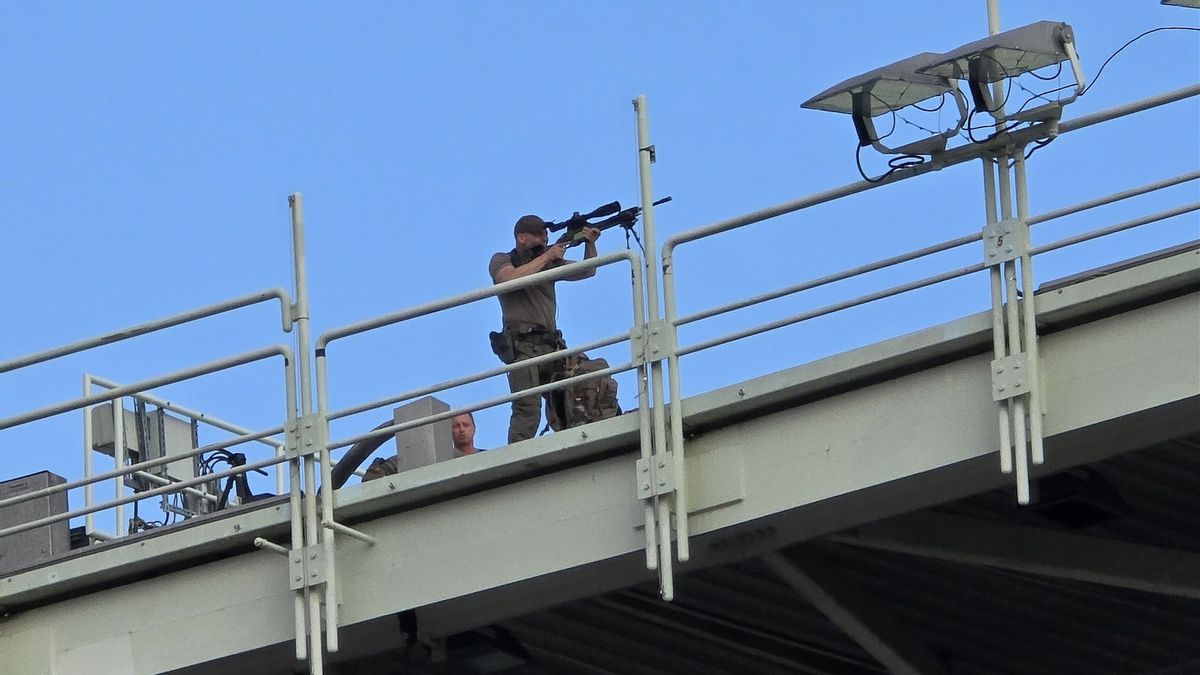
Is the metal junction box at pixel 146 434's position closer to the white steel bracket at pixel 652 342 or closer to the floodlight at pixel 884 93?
the white steel bracket at pixel 652 342

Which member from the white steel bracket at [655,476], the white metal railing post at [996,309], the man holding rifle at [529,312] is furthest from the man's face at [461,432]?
the white metal railing post at [996,309]

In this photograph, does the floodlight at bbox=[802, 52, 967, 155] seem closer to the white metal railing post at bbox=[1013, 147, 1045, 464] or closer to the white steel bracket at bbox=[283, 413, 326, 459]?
the white metal railing post at bbox=[1013, 147, 1045, 464]

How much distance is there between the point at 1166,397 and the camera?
486 inches

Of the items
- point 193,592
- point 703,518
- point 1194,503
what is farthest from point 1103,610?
point 193,592

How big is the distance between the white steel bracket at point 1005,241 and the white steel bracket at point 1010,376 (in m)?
0.53

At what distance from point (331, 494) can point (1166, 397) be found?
5.05 m

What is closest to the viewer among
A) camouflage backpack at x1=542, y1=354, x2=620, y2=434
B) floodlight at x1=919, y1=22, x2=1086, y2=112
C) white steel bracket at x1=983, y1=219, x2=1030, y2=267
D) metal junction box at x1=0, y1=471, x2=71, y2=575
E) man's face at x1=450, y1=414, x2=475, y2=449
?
floodlight at x1=919, y1=22, x2=1086, y2=112

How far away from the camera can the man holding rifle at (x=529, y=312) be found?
15.3 meters

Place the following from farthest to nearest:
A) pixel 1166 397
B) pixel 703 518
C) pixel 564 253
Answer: pixel 564 253 < pixel 703 518 < pixel 1166 397

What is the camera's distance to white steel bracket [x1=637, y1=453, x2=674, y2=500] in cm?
1347

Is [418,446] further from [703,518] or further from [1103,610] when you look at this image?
[1103,610]

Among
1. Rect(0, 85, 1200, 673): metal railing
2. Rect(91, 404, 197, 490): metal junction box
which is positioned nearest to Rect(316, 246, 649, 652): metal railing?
Rect(0, 85, 1200, 673): metal railing

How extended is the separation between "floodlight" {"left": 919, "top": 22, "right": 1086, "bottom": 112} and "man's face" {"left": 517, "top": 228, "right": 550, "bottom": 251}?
12.0ft

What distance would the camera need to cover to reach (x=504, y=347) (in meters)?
15.5
